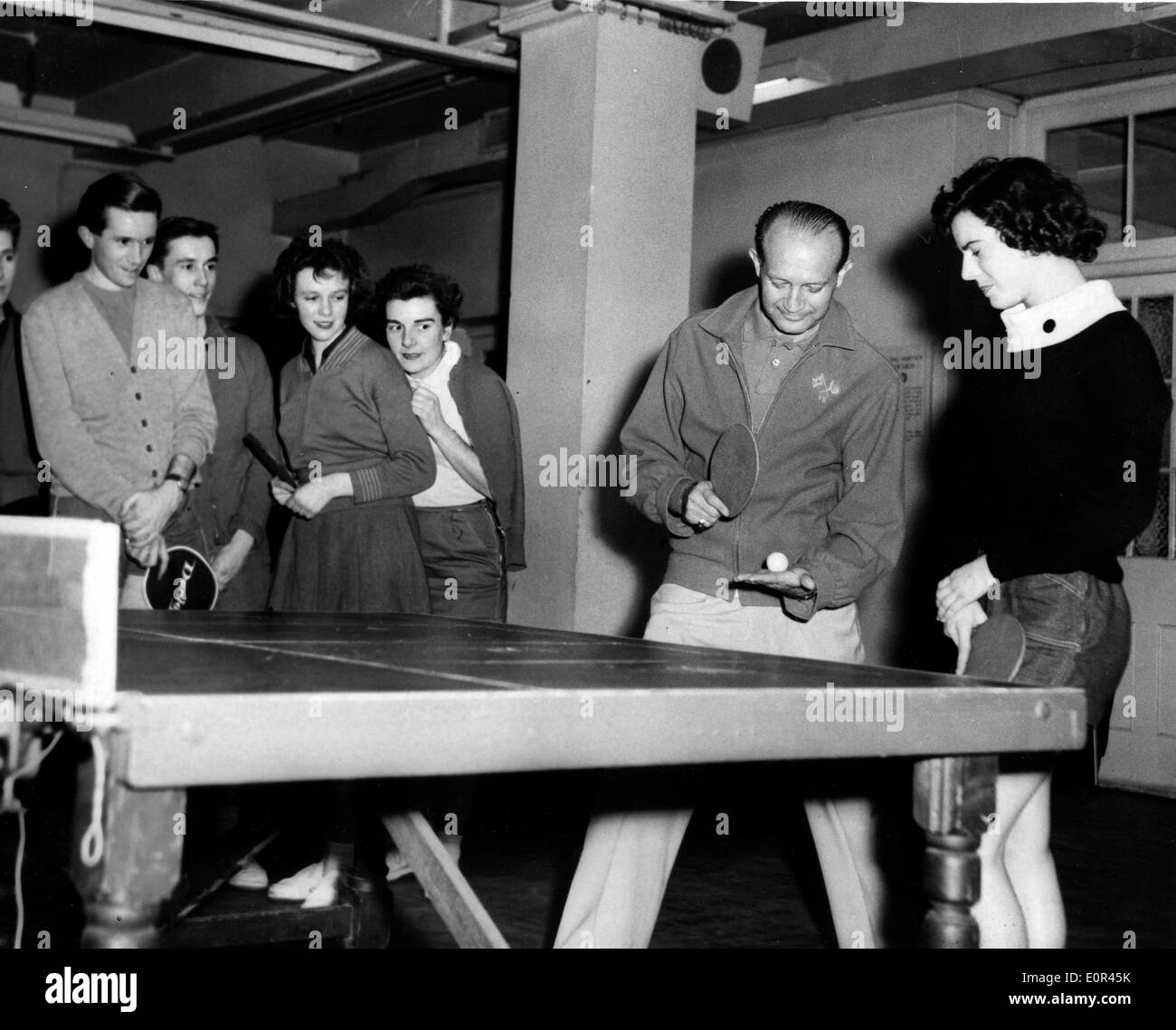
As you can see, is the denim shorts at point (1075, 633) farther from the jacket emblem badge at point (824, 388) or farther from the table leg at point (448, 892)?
the table leg at point (448, 892)

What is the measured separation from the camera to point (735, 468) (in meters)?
2.89

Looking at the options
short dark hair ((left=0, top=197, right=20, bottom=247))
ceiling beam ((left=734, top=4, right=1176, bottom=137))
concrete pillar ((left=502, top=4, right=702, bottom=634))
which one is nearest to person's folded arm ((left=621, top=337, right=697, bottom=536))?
short dark hair ((left=0, top=197, right=20, bottom=247))

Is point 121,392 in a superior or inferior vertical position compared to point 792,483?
superior

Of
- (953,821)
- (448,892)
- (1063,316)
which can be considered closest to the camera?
(953,821)

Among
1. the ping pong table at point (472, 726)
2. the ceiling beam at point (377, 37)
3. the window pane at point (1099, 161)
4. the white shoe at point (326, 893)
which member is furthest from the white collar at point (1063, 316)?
the window pane at point (1099, 161)

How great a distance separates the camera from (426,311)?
423 centimetres

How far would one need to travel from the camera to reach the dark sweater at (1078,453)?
2.34m

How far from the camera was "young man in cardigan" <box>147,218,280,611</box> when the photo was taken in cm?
419

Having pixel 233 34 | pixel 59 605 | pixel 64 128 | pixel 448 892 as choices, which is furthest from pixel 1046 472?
pixel 64 128

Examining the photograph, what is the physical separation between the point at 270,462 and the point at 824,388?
173 centimetres

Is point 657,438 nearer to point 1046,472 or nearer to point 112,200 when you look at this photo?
point 1046,472

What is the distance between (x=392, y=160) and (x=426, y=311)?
544 centimetres

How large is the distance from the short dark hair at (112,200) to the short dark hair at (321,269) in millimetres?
380
